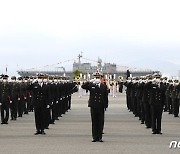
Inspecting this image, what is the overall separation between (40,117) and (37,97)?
2.06 feet

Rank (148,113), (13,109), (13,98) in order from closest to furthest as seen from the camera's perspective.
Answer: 1. (148,113)
2. (13,109)
3. (13,98)

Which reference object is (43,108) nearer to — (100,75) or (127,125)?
(100,75)

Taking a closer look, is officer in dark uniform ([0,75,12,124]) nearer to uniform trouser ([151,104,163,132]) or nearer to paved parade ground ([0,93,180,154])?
paved parade ground ([0,93,180,154])

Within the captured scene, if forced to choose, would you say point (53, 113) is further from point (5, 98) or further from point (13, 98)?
point (13, 98)

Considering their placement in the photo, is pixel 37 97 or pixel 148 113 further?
pixel 148 113

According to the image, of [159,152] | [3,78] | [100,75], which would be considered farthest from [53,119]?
[159,152]

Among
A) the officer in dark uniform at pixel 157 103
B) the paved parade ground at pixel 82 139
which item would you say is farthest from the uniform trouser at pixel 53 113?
the officer in dark uniform at pixel 157 103

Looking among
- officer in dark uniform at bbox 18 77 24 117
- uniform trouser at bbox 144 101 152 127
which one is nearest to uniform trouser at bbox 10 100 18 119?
officer in dark uniform at bbox 18 77 24 117

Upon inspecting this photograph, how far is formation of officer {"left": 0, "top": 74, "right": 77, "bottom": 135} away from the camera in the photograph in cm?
1950

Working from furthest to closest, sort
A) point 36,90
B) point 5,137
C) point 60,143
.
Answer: point 36,90 → point 5,137 → point 60,143

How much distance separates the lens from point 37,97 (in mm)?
19500

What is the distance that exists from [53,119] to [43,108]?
505 centimetres

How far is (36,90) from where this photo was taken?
19.6 meters

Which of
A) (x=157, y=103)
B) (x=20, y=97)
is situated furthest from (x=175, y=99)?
(x=157, y=103)
